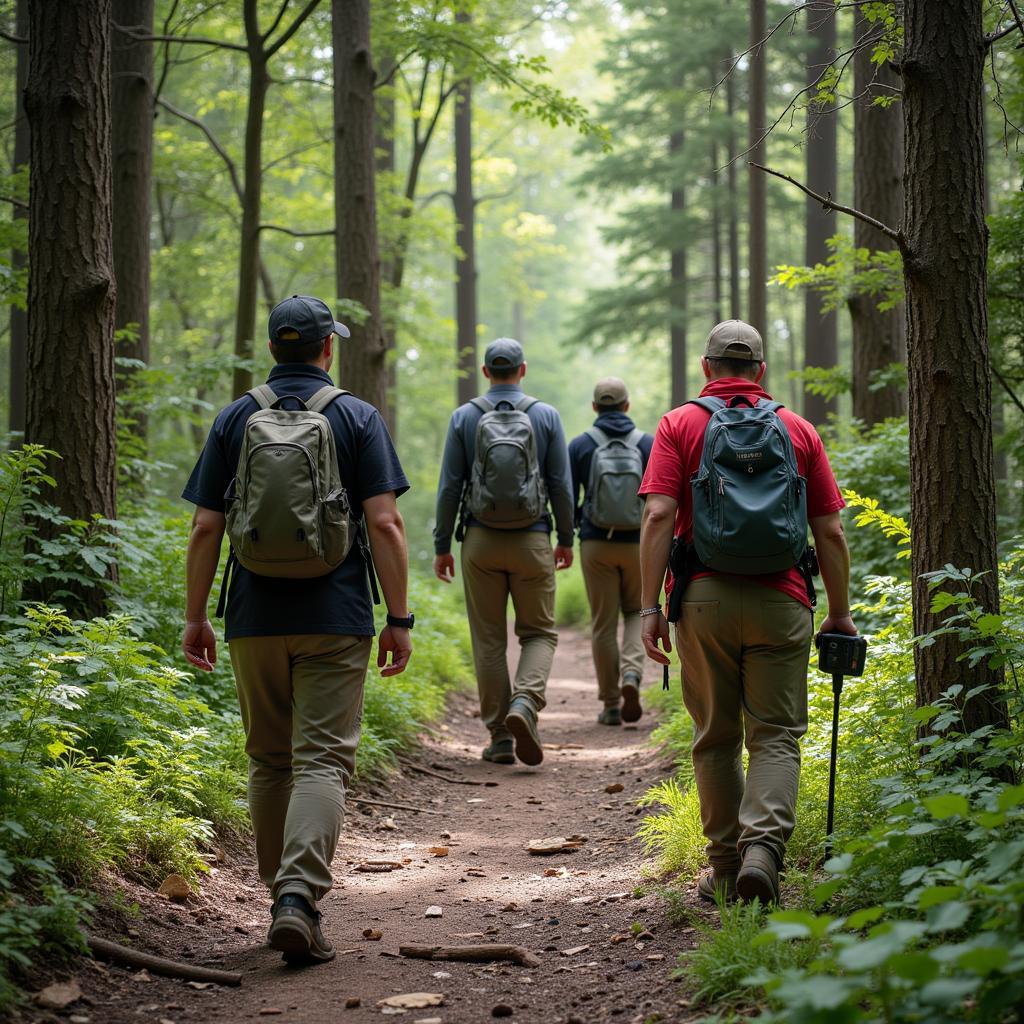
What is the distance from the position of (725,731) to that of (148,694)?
110 inches

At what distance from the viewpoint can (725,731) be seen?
4.26 m

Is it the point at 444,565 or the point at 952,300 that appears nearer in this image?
the point at 952,300

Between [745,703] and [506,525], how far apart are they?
11.2 ft

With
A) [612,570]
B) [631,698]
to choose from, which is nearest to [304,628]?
[612,570]

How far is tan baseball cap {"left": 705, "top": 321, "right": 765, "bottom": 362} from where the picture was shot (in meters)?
4.43

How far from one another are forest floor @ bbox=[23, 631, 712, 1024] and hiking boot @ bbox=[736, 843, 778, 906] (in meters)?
0.37

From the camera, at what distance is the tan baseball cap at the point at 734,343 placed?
14.5ft

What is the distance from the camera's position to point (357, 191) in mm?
10594

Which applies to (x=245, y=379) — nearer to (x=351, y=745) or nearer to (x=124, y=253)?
(x=124, y=253)

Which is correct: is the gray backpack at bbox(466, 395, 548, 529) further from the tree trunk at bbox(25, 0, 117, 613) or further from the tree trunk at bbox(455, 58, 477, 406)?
the tree trunk at bbox(455, 58, 477, 406)

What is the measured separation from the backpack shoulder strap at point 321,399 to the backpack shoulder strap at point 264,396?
0.45 ft

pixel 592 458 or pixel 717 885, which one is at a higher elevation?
pixel 592 458

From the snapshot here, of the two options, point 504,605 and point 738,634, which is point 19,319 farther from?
point 738,634

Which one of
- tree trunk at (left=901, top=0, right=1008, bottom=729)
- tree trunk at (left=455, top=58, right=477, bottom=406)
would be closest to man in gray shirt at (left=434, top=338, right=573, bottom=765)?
tree trunk at (left=901, top=0, right=1008, bottom=729)
